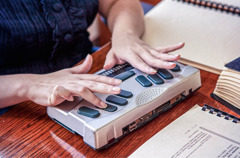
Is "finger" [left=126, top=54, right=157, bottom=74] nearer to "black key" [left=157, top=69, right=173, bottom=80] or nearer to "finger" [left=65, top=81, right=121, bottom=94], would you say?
"black key" [left=157, top=69, right=173, bottom=80]

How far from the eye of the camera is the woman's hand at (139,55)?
715mm

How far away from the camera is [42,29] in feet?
2.79

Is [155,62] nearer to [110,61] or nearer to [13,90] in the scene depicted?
[110,61]

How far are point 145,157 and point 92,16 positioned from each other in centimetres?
65

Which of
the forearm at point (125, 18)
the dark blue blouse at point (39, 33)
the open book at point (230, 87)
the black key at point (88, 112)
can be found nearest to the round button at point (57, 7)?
the dark blue blouse at point (39, 33)

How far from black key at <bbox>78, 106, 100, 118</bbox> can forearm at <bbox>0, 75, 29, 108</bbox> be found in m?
0.18

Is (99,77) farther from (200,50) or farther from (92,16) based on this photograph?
(92,16)

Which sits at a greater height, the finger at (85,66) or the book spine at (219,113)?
the finger at (85,66)

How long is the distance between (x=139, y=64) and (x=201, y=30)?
0.85ft

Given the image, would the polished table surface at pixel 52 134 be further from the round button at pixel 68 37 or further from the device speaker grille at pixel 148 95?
the round button at pixel 68 37

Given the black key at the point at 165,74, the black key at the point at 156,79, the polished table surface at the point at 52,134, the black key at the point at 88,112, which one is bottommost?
the polished table surface at the point at 52,134

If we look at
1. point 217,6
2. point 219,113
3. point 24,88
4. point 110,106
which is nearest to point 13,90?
point 24,88

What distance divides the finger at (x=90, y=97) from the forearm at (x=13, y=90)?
0.16 m

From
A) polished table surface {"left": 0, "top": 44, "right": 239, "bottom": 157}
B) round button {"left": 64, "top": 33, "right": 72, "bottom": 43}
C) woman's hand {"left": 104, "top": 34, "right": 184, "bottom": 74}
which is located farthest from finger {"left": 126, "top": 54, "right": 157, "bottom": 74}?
round button {"left": 64, "top": 33, "right": 72, "bottom": 43}
